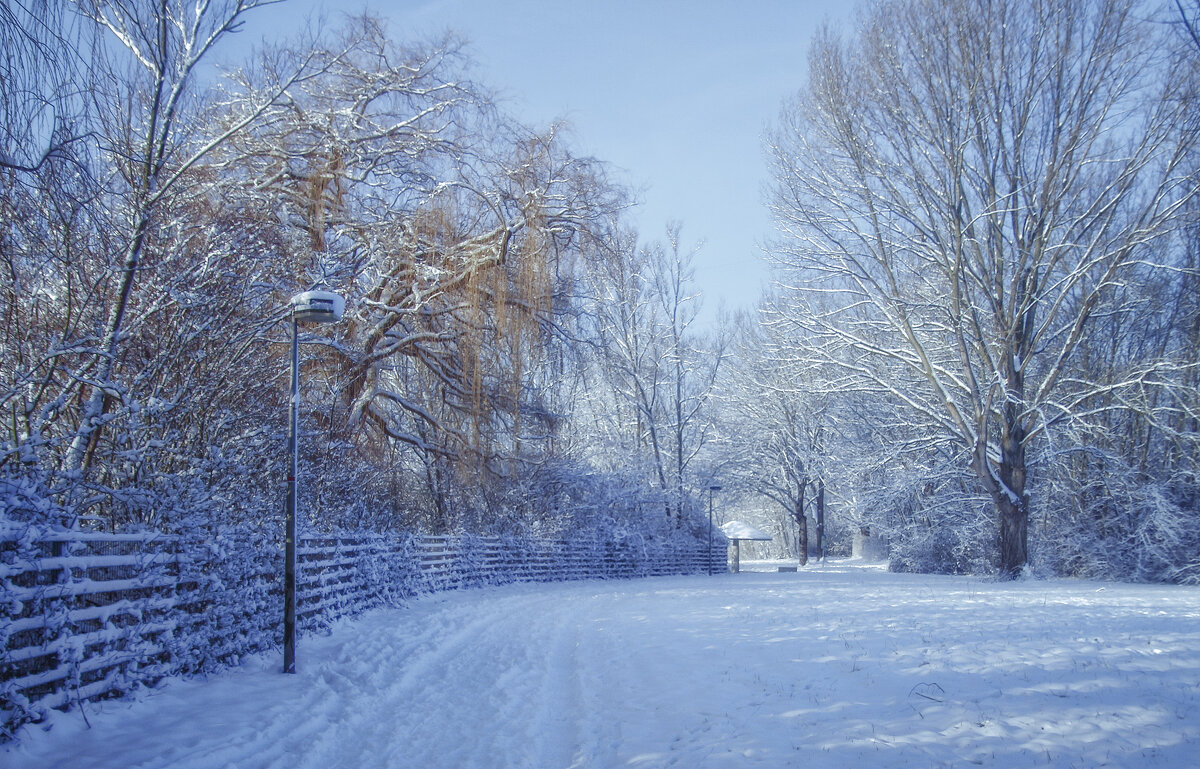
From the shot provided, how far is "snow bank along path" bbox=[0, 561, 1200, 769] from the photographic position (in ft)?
15.8

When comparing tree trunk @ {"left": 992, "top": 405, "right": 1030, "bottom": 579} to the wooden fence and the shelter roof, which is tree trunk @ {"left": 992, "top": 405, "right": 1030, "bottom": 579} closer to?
the wooden fence

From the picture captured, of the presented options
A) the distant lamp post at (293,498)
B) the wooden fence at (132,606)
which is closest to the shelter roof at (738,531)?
the wooden fence at (132,606)

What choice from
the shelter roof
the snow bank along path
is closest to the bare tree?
the snow bank along path

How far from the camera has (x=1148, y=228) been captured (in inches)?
657

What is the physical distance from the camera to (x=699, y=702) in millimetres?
6527

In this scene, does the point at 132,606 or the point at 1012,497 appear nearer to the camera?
the point at 132,606

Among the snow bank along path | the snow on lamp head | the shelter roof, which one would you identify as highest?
the snow on lamp head

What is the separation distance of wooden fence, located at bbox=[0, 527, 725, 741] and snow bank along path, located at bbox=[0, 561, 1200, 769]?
24cm

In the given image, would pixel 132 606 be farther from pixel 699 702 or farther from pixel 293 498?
pixel 699 702

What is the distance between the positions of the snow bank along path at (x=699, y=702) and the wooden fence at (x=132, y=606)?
236mm

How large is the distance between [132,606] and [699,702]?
15.1 ft

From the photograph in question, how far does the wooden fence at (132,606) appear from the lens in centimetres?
479

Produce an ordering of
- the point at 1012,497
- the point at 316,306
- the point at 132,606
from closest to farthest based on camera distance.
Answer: the point at 132,606, the point at 316,306, the point at 1012,497

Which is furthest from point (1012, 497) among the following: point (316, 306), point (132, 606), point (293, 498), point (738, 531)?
point (738, 531)
